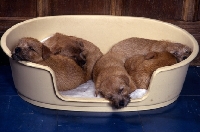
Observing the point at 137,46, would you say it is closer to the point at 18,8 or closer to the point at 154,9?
the point at 154,9

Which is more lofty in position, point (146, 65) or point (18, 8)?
point (18, 8)

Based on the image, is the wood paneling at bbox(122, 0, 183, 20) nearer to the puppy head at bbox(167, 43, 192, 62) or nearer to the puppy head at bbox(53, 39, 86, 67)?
the puppy head at bbox(167, 43, 192, 62)

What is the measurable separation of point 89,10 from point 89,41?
0.31m

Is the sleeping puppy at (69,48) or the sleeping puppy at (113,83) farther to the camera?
the sleeping puppy at (69,48)

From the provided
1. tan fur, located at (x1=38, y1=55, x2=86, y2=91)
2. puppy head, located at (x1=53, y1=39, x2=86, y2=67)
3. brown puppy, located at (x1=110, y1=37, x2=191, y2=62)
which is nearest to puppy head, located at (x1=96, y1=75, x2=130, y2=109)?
tan fur, located at (x1=38, y1=55, x2=86, y2=91)

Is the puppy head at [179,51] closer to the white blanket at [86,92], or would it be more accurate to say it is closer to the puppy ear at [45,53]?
the white blanket at [86,92]

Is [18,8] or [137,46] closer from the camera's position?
[137,46]

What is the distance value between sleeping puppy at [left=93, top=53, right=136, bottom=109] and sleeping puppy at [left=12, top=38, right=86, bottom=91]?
0.20 meters

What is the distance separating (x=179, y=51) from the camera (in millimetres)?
2832

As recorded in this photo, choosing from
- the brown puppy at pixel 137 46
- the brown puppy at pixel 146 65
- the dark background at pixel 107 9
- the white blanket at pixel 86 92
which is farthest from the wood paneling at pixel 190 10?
Result: the white blanket at pixel 86 92

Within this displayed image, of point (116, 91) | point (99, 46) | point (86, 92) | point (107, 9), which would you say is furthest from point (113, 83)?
point (107, 9)

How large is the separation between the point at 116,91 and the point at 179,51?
2.53 feet

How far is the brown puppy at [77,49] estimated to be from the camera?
2795 millimetres

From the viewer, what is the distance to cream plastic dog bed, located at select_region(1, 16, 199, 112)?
95.7 inches
